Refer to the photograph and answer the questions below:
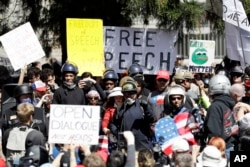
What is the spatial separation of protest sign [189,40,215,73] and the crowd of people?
281 cm

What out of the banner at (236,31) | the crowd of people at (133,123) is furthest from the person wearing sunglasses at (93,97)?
the banner at (236,31)

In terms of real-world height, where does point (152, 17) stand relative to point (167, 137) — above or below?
above

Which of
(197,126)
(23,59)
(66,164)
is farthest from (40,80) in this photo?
(66,164)

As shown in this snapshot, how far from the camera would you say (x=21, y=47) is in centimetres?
1222

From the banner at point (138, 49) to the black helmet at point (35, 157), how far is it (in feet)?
18.6

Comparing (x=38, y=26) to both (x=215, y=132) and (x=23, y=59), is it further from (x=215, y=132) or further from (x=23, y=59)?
(x=215, y=132)

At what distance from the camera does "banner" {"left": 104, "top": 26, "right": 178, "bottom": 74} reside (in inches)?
546

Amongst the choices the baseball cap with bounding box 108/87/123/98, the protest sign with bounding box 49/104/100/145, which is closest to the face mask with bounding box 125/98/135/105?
the baseball cap with bounding box 108/87/123/98

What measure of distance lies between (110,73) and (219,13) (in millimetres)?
3827

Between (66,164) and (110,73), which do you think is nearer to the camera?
(66,164)

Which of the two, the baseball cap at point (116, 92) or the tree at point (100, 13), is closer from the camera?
the baseball cap at point (116, 92)

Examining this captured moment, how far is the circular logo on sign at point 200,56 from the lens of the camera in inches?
578

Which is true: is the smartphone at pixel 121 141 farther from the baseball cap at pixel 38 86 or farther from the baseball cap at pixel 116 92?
the baseball cap at pixel 38 86

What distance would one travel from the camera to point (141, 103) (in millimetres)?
10203
